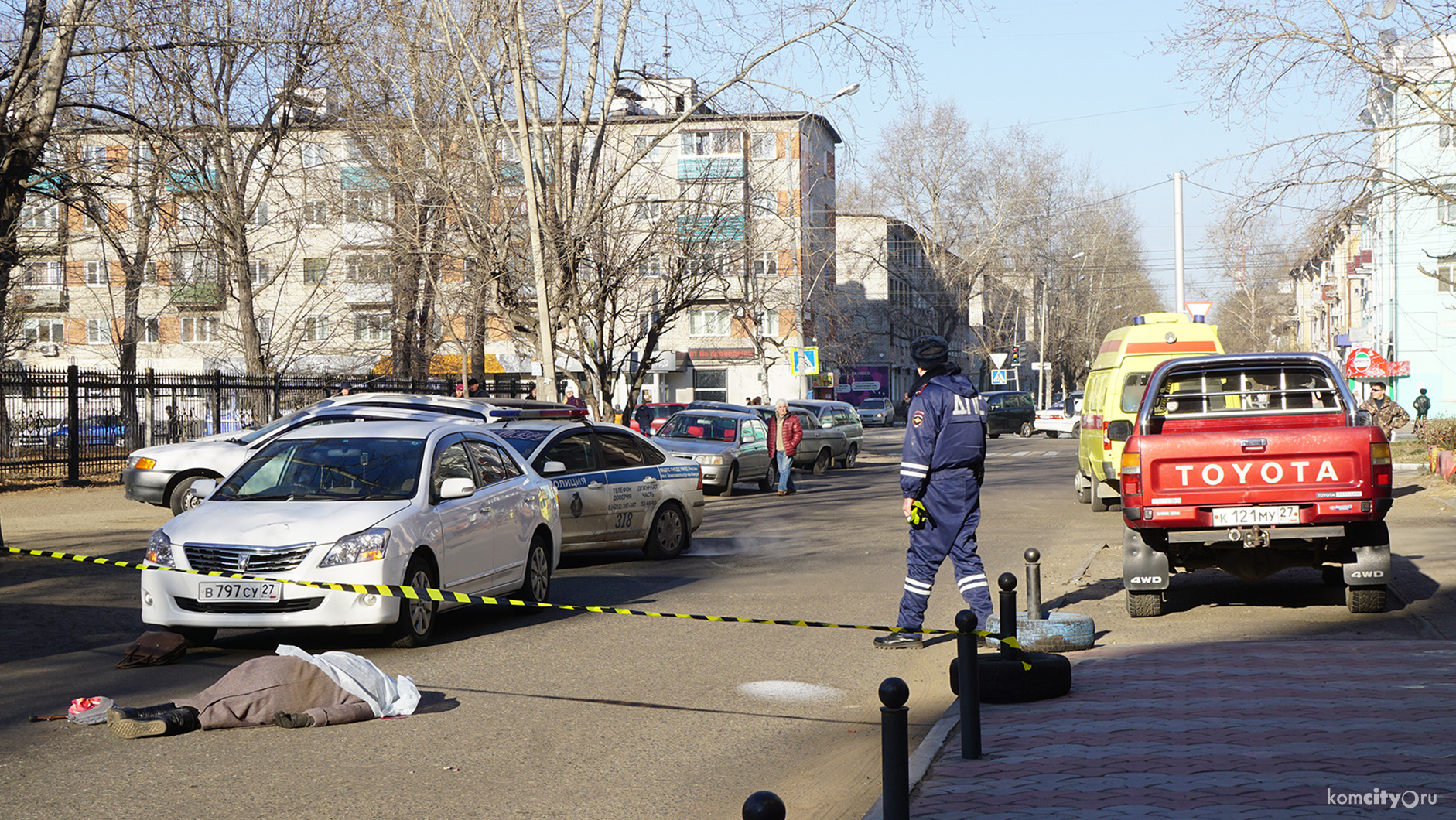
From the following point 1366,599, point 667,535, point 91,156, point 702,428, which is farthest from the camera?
point 702,428

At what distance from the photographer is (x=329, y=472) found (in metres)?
9.98

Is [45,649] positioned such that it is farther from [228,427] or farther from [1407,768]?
[228,427]

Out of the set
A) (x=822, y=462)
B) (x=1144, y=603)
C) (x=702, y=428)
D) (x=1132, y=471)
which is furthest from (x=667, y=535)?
(x=822, y=462)

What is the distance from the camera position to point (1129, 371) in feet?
62.1

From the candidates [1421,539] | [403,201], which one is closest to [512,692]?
[1421,539]

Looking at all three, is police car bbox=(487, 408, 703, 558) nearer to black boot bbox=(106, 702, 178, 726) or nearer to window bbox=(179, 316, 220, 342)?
black boot bbox=(106, 702, 178, 726)

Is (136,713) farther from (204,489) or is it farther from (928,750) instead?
(928,750)

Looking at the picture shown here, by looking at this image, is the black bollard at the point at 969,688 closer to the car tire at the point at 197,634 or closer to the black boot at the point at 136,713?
the black boot at the point at 136,713

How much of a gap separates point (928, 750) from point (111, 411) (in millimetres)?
25134

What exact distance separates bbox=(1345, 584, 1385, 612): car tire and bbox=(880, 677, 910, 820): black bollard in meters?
7.30

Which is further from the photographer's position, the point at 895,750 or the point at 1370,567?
the point at 1370,567

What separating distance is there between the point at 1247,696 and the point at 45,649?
25.6 ft

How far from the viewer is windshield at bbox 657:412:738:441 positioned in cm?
Answer: 2592

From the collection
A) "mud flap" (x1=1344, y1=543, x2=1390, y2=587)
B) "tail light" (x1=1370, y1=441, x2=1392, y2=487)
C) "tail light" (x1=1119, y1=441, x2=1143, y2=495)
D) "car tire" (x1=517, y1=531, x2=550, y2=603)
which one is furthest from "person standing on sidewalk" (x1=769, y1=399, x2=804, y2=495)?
"tail light" (x1=1370, y1=441, x2=1392, y2=487)
